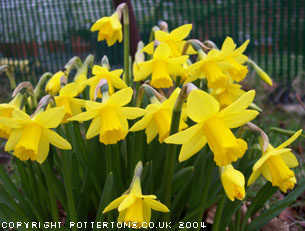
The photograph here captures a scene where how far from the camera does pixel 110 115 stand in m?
1.14

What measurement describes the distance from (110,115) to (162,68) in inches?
13.0

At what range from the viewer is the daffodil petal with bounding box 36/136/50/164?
1.15 m

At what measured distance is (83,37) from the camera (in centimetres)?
468

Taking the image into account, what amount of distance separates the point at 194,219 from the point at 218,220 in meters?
0.10

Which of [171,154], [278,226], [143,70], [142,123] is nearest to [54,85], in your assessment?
[143,70]

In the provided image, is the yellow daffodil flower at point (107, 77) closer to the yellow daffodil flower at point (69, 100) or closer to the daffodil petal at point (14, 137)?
the yellow daffodil flower at point (69, 100)

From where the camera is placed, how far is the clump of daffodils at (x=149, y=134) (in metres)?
1.02

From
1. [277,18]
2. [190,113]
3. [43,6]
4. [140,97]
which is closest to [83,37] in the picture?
[43,6]

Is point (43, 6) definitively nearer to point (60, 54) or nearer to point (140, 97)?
point (60, 54)

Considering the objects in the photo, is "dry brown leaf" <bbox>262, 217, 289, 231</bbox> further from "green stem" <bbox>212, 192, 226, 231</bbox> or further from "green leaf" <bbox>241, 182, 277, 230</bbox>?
"green stem" <bbox>212, 192, 226, 231</bbox>

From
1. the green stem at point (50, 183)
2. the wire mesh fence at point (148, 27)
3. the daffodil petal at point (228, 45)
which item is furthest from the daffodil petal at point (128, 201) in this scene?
the wire mesh fence at point (148, 27)

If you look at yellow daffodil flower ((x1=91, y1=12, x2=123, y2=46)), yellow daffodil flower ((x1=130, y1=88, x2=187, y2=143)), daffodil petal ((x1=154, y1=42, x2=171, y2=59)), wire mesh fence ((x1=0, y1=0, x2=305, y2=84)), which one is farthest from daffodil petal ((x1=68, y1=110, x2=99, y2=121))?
wire mesh fence ((x1=0, y1=0, x2=305, y2=84))

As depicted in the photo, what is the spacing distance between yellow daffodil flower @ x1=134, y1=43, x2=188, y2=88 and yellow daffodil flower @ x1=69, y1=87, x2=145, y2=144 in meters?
0.22

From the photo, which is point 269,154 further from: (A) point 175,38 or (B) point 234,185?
(A) point 175,38
